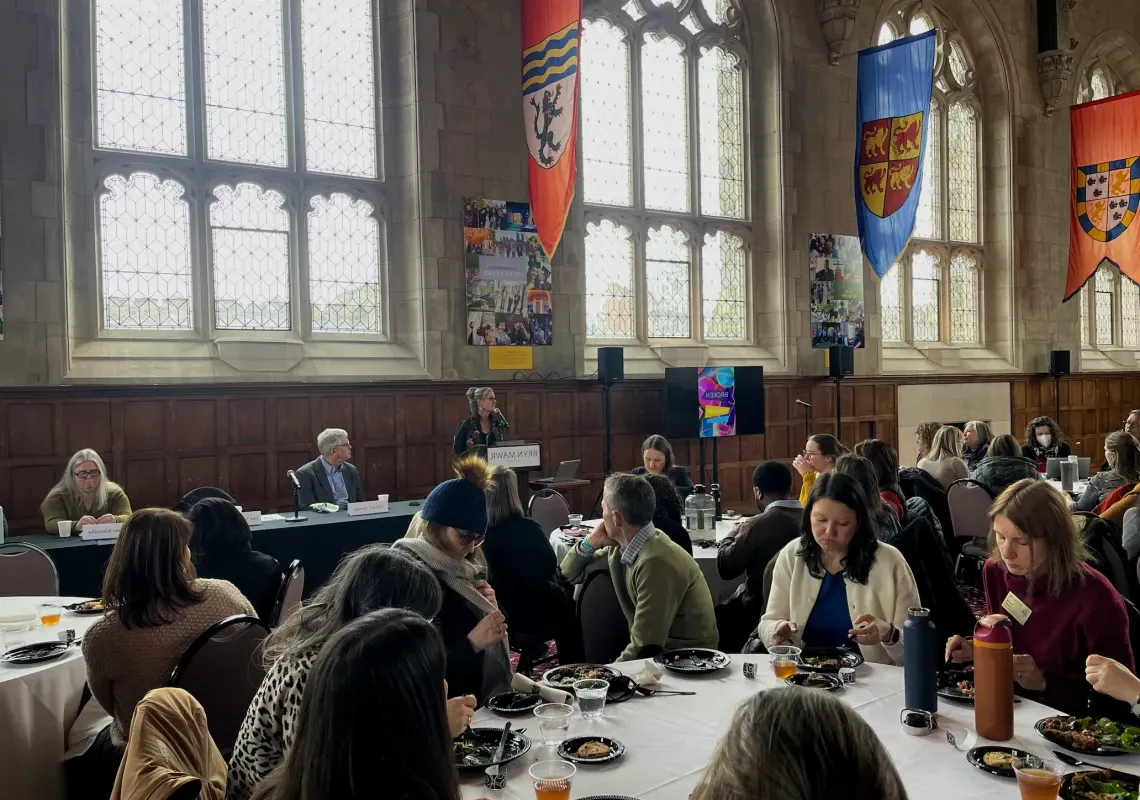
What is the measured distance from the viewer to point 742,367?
9586 mm

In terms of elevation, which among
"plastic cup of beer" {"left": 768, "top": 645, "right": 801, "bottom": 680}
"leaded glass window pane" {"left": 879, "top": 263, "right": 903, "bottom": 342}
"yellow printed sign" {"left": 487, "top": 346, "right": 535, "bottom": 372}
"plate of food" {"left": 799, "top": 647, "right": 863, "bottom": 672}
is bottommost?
"plate of food" {"left": 799, "top": 647, "right": 863, "bottom": 672}

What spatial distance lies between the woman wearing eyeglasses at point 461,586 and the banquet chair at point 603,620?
61cm

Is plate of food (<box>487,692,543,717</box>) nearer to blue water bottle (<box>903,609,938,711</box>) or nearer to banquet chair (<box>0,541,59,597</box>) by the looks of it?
blue water bottle (<box>903,609,938,711</box>)

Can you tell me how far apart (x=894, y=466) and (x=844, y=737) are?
4.05m

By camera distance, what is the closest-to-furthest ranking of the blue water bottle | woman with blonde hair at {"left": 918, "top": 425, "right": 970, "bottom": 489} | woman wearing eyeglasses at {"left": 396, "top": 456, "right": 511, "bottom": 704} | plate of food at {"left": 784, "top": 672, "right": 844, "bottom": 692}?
the blue water bottle
plate of food at {"left": 784, "top": 672, "right": 844, "bottom": 692}
woman wearing eyeglasses at {"left": 396, "top": 456, "right": 511, "bottom": 704}
woman with blonde hair at {"left": 918, "top": 425, "right": 970, "bottom": 489}

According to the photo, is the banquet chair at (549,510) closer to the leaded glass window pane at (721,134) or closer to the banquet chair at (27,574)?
the banquet chair at (27,574)

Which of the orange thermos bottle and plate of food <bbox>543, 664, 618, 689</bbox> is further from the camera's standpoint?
plate of food <bbox>543, 664, 618, 689</bbox>

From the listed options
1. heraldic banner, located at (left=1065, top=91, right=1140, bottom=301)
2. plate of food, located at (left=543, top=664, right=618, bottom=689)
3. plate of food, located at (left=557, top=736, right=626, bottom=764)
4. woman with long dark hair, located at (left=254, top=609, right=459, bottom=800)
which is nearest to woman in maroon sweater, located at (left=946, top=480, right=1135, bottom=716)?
plate of food, located at (left=543, top=664, right=618, bottom=689)

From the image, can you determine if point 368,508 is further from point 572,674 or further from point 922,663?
point 922,663

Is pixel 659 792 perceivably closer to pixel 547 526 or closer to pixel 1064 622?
pixel 1064 622

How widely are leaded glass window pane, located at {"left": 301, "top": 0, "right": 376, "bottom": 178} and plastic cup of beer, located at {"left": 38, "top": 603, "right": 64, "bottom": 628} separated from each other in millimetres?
5142

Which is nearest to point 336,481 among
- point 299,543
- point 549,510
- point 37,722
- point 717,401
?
point 299,543

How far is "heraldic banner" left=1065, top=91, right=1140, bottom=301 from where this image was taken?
10414 millimetres

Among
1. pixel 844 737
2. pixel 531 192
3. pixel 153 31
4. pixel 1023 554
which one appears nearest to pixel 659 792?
pixel 844 737
